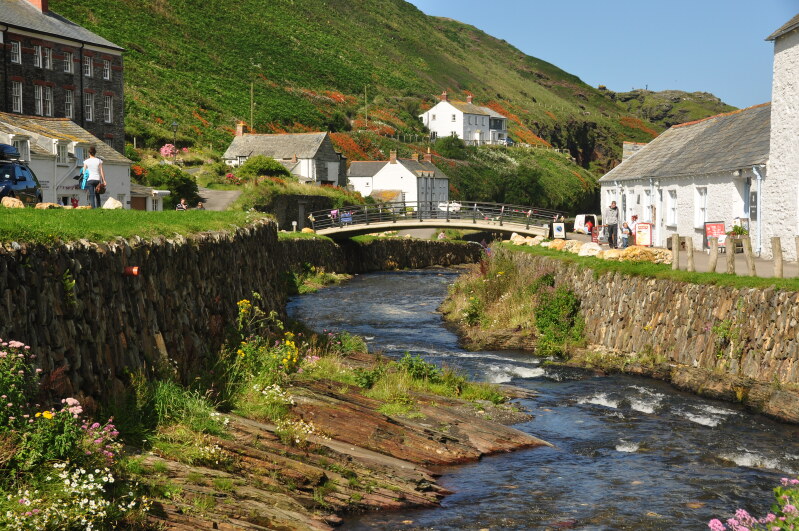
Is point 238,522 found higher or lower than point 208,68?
lower

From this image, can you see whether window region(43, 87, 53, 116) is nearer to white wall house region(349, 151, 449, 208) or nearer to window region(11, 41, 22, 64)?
window region(11, 41, 22, 64)

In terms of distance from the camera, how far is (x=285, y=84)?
125062 mm

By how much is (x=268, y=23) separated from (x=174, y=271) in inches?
5824

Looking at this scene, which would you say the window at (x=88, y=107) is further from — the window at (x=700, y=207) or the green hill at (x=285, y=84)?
the window at (x=700, y=207)

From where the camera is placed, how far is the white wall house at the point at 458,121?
142 metres

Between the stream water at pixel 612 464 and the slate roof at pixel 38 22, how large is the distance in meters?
→ 36.5

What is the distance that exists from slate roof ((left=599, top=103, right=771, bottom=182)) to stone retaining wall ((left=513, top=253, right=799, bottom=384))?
25.5 ft

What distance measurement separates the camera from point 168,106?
3521 inches

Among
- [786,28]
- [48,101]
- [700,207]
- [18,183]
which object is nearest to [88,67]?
[48,101]

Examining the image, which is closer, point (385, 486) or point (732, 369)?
point (385, 486)

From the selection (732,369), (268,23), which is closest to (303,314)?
(732,369)

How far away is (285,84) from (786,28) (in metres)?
104

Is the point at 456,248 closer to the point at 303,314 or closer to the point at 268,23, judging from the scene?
the point at 303,314

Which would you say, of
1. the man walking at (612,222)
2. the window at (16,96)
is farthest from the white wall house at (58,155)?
the man walking at (612,222)
